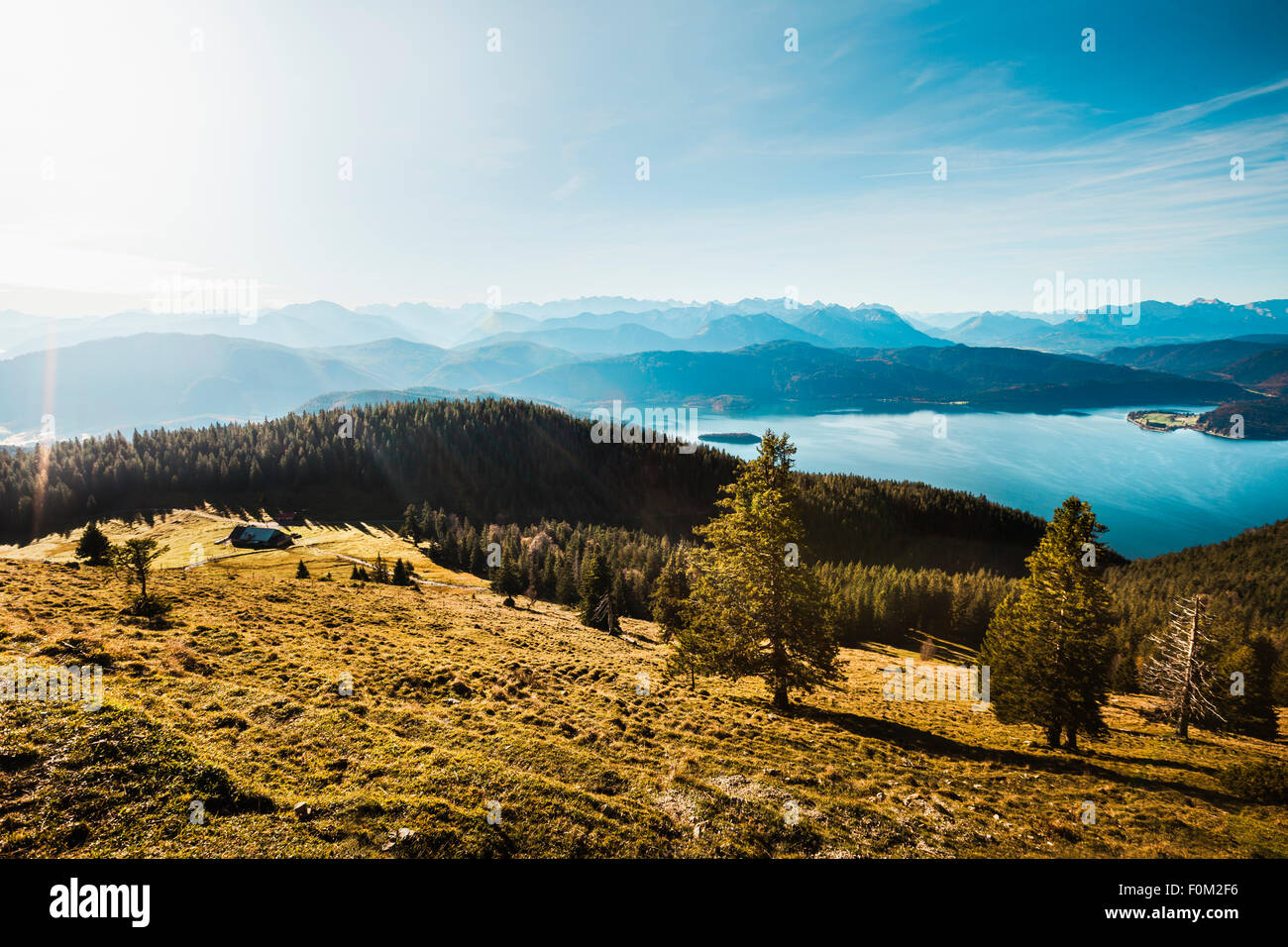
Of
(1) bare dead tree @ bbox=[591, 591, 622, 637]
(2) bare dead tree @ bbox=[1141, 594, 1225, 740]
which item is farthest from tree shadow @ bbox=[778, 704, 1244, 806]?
(1) bare dead tree @ bbox=[591, 591, 622, 637]

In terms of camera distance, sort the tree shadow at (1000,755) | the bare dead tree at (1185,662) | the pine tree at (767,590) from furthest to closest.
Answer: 1. the bare dead tree at (1185,662)
2. the pine tree at (767,590)
3. the tree shadow at (1000,755)

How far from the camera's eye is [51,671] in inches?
614

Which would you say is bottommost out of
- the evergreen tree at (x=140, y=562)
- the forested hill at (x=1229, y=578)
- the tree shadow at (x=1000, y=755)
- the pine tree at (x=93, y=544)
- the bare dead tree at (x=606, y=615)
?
the forested hill at (x=1229, y=578)

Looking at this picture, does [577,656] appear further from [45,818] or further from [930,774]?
[45,818]

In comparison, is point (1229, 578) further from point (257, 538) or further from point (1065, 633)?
point (257, 538)

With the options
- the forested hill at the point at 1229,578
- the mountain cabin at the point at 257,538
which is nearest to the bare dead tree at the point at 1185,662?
the forested hill at the point at 1229,578

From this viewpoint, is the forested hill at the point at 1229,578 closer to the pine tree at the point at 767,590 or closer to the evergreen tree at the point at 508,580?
the pine tree at the point at 767,590

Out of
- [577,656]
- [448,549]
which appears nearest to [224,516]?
[448,549]

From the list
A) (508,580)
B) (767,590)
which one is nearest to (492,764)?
(767,590)

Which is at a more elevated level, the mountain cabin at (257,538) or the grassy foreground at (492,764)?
the grassy foreground at (492,764)

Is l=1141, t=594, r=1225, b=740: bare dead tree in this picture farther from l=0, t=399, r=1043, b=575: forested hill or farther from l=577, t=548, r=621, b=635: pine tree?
l=0, t=399, r=1043, b=575: forested hill

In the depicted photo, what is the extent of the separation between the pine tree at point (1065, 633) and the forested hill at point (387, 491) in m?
100

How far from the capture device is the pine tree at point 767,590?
22219 millimetres
